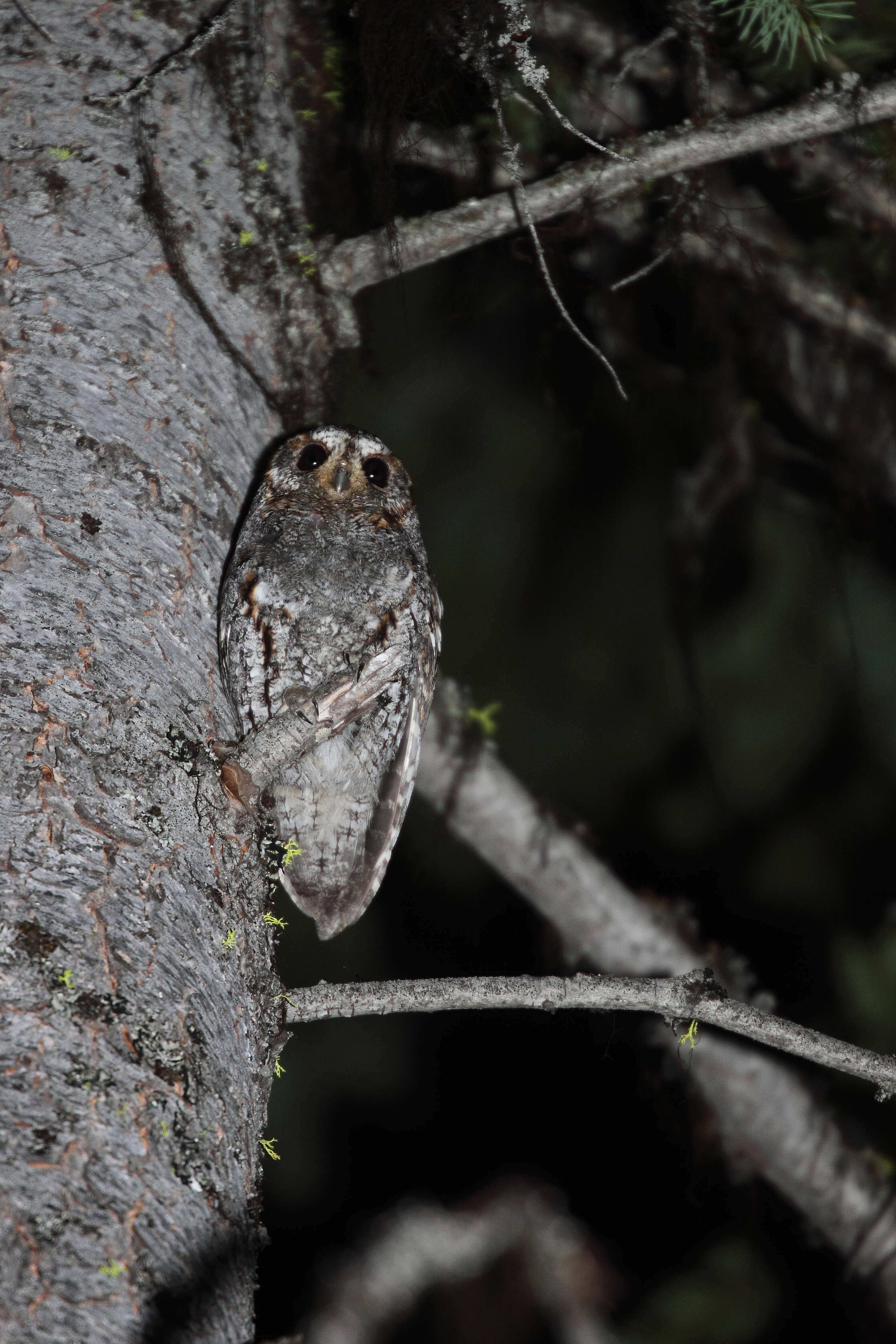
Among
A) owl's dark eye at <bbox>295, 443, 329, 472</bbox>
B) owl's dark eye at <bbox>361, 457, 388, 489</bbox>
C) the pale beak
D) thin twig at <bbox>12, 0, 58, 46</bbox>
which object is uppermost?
thin twig at <bbox>12, 0, 58, 46</bbox>

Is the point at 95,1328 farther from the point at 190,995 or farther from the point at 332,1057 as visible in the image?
the point at 332,1057

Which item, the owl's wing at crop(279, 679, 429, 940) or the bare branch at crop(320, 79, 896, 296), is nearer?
the bare branch at crop(320, 79, 896, 296)

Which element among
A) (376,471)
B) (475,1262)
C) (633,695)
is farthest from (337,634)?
(633,695)

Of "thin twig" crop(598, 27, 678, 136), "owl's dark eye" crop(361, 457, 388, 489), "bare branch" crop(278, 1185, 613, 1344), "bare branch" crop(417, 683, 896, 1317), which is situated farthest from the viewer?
"bare branch" crop(417, 683, 896, 1317)

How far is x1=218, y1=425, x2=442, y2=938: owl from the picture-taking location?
7.11ft

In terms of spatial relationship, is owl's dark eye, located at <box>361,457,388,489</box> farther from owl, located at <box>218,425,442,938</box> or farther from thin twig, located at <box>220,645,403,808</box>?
thin twig, located at <box>220,645,403,808</box>

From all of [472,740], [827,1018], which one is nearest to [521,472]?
[472,740]

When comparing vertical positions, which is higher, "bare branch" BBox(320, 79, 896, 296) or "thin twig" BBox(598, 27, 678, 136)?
"thin twig" BBox(598, 27, 678, 136)

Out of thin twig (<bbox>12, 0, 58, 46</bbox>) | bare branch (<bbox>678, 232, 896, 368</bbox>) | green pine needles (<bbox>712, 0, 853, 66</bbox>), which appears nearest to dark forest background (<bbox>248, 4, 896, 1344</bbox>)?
bare branch (<bbox>678, 232, 896, 368</bbox>)

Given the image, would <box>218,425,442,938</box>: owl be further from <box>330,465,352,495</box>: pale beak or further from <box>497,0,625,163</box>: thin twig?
<box>497,0,625,163</box>: thin twig

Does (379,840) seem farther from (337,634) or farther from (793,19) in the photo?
(793,19)

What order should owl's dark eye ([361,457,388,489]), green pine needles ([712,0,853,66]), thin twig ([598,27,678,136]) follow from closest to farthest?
green pine needles ([712,0,853,66]) → thin twig ([598,27,678,136]) → owl's dark eye ([361,457,388,489])

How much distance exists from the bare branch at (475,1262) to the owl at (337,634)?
1059mm

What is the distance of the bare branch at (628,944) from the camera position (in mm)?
2713
